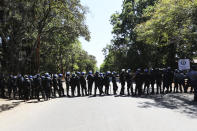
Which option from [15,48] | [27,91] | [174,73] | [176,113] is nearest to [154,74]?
[174,73]

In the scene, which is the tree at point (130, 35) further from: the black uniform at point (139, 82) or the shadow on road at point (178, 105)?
the shadow on road at point (178, 105)

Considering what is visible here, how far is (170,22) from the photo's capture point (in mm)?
17188

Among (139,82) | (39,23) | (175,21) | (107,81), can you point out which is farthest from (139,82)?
(39,23)

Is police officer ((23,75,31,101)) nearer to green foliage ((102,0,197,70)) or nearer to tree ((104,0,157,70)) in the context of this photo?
green foliage ((102,0,197,70))

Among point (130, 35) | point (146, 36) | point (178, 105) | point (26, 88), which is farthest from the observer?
point (130, 35)

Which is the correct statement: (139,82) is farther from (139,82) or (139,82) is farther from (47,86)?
(47,86)

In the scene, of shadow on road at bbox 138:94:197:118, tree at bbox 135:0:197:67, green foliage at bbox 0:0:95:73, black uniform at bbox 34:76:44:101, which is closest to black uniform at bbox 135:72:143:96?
shadow on road at bbox 138:94:197:118

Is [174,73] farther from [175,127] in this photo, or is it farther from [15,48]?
[15,48]

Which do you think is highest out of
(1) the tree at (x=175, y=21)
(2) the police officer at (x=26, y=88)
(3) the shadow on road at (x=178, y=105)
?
(1) the tree at (x=175, y=21)

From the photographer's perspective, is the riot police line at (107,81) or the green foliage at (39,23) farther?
the green foliage at (39,23)

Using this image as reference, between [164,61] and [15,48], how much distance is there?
3037cm

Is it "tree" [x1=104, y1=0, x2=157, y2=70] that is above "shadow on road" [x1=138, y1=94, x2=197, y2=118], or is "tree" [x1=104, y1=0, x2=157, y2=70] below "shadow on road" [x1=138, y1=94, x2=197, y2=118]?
above

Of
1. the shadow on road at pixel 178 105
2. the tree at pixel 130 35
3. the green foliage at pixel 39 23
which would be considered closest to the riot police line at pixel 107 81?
the shadow on road at pixel 178 105

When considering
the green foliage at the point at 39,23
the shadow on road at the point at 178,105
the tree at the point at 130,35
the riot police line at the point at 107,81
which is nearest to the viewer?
the shadow on road at the point at 178,105
